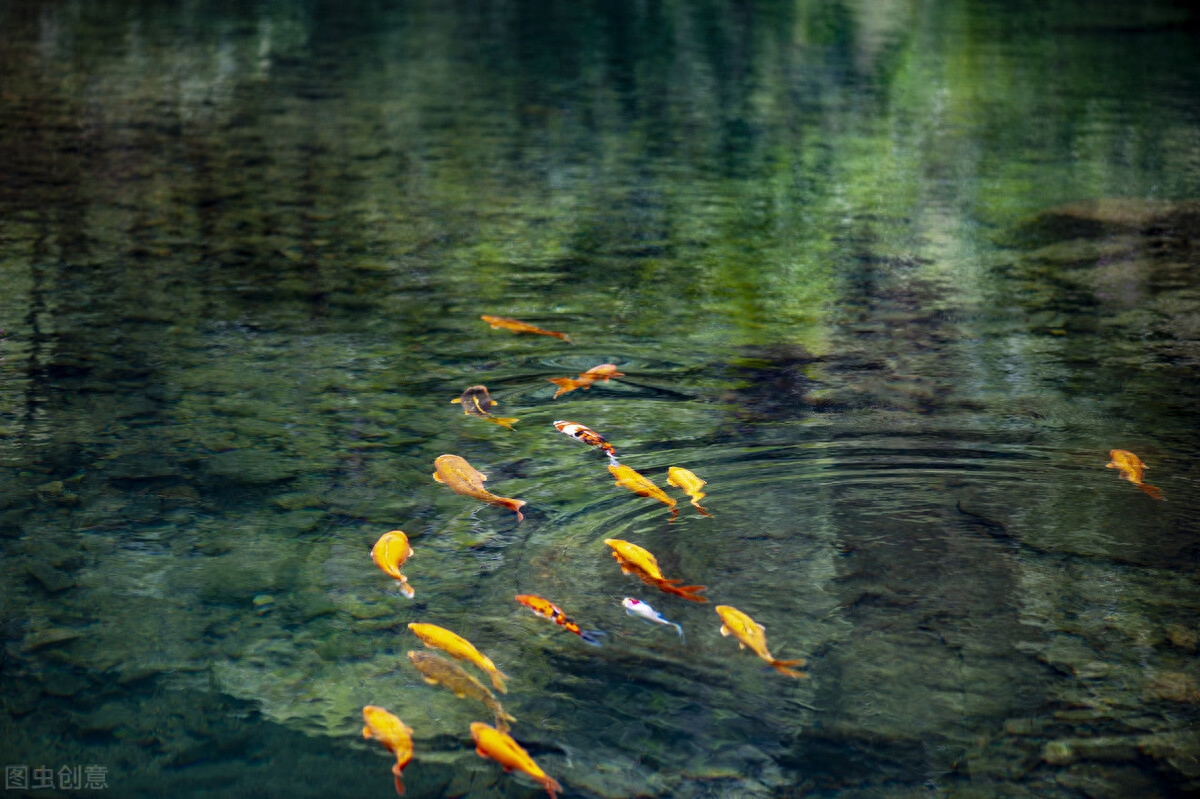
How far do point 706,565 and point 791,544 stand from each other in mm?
281

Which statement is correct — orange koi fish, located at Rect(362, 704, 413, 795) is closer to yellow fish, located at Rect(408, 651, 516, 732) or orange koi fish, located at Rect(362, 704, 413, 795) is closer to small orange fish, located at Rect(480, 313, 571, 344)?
yellow fish, located at Rect(408, 651, 516, 732)

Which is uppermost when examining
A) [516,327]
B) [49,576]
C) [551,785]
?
[516,327]

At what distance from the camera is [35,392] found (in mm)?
4215

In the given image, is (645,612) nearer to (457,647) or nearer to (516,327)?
(457,647)

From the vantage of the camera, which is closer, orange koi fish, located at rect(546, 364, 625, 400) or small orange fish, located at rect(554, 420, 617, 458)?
small orange fish, located at rect(554, 420, 617, 458)

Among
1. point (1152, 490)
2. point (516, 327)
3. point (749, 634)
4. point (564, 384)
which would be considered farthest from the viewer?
point (516, 327)

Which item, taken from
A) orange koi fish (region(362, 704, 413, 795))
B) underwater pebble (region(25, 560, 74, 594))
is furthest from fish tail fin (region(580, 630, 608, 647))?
underwater pebble (region(25, 560, 74, 594))

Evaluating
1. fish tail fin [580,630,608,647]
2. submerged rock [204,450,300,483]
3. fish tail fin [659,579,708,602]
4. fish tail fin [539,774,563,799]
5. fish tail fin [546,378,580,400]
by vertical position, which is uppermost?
fish tail fin [546,378,580,400]

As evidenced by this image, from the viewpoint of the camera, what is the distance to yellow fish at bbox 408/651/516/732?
2.66m

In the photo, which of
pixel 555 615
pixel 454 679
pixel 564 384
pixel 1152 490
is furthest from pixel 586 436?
pixel 1152 490

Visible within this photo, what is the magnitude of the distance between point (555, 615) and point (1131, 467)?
6.48ft

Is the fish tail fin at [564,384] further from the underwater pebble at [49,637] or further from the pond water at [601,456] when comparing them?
the underwater pebble at [49,637]

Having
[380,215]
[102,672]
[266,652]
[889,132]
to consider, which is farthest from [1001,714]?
[889,132]

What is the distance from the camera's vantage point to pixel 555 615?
2.94m
